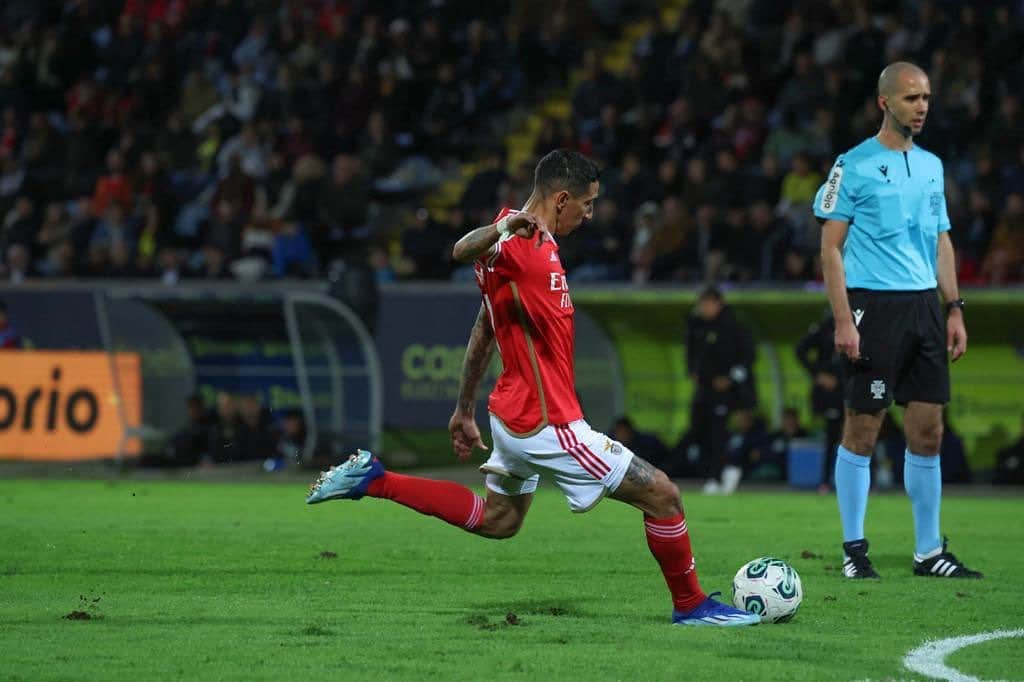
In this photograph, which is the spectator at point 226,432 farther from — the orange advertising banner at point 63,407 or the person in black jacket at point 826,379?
the person in black jacket at point 826,379

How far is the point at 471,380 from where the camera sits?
281 inches

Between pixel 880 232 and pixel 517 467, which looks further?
pixel 880 232

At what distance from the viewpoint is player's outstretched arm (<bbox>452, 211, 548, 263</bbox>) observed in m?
6.24

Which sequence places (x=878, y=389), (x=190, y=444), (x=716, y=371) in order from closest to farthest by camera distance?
(x=878, y=389), (x=716, y=371), (x=190, y=444)

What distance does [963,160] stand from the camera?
1808 centimetres

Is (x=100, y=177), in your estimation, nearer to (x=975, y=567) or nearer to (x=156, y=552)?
(x=156, y=552)

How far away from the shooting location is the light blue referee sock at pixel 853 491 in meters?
8.48

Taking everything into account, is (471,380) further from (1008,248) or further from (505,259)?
(1008,248)

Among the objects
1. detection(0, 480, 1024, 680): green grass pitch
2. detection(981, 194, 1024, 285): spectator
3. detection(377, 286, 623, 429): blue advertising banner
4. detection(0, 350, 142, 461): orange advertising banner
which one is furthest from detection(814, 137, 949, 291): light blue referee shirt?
detection(0, 350, 142, 461): orange advertising banner

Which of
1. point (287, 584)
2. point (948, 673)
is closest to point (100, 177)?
point (287, 584)

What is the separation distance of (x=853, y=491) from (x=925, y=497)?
37 centimetres

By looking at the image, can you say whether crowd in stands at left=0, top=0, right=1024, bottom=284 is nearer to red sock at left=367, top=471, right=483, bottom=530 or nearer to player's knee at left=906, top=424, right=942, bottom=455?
player's knee at left=906, top=424, right=942, bottom=455

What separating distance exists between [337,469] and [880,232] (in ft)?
9.87

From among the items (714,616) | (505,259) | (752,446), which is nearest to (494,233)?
(505,259)
